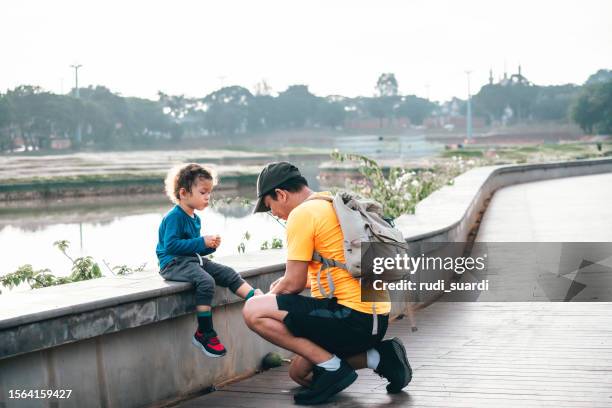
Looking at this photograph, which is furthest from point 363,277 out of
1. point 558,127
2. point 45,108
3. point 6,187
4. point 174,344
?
point 558,127

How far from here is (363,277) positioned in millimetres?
5402

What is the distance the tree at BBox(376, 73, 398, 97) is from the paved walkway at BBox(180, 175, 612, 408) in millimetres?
154945

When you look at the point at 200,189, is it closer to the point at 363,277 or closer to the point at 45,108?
the point at 363,277

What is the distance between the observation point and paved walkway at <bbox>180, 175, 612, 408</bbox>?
5574mm

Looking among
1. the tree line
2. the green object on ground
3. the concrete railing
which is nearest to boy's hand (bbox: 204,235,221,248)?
the concrete railing

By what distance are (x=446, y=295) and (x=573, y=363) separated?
3.07 meters

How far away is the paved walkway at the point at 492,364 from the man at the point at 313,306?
19 centimetres

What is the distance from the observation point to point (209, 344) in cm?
567

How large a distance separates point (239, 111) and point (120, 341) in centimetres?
13136

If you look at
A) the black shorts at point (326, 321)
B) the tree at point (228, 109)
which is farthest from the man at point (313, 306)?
the tree at point (228, 109)

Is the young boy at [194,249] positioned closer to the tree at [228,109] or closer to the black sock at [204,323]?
the black sock at [204,323]

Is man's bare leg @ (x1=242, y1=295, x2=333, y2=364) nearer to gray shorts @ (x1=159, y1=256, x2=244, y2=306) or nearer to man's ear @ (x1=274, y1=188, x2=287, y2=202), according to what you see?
gray shorts @ (x1=159, y1=256, x2=244, y2=306)

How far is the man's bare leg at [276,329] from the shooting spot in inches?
218

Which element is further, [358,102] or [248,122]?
[358,102]
